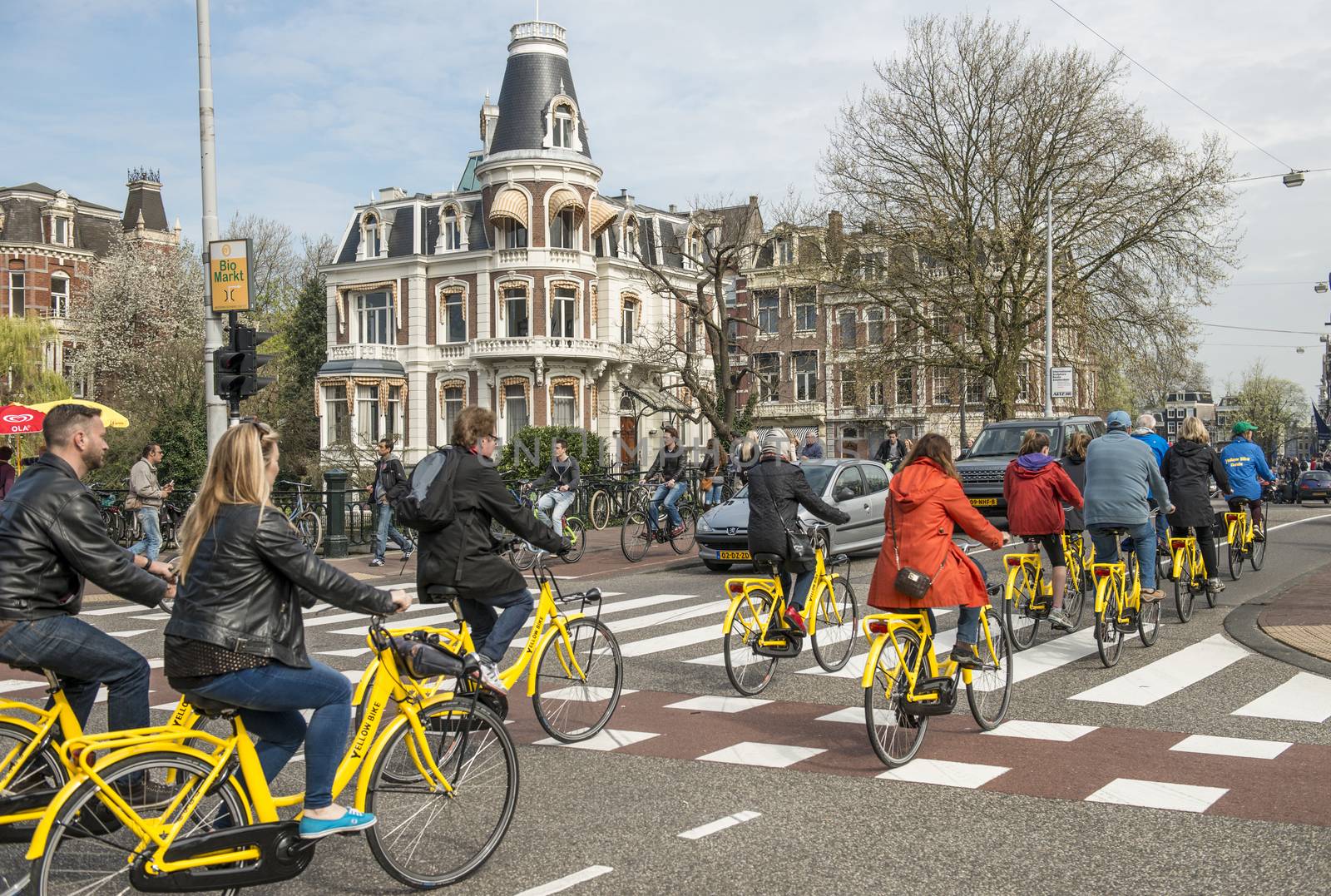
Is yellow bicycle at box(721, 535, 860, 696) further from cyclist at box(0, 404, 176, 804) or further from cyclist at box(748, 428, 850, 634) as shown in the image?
cyclist at box(0, 404, 176, 804)

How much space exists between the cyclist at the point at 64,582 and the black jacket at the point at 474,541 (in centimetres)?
186

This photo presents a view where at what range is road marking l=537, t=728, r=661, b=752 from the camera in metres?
6.92

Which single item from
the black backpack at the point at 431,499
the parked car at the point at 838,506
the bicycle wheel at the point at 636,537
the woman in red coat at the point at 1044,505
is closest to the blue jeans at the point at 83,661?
the black backpack at the point at 431,499

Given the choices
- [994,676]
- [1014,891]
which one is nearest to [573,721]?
[994,676]

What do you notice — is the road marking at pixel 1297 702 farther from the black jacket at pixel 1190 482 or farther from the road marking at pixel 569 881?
the road marking at pixel 569 881

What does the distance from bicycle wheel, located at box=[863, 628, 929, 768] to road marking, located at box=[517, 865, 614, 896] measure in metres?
1.95

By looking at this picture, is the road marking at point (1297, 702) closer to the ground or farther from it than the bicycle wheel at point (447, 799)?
closer to the ground

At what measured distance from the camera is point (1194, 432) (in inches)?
472

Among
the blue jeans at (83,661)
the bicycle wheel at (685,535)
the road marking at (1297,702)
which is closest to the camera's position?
the blue jeans at (83,661)

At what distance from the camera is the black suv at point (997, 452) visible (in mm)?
20859

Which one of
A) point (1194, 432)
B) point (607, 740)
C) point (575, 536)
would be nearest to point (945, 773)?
point (607, 740)

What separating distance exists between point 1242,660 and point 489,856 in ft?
22.9

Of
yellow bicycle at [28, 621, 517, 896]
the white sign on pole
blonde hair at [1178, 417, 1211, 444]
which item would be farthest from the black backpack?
the white sign on pole

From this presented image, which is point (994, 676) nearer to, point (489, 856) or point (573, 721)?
point (573, 721)
